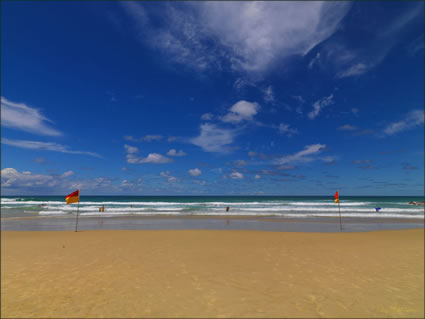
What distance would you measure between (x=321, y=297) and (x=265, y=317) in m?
2.15

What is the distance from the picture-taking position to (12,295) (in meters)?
7.21

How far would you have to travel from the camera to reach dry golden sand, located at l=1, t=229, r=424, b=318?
641cm

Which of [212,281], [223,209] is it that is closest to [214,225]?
[212,281]

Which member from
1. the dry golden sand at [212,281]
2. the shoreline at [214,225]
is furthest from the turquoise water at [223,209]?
the dry golden sand at [212,281]

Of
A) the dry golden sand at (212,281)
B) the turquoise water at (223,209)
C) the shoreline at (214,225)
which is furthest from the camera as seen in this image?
the turquoise water at (223,209)

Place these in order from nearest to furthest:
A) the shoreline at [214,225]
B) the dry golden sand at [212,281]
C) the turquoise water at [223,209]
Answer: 1. the dry golden sand at [212,281]
2. the shoreline at [214,225]
3. the turquoise water at [223,209]

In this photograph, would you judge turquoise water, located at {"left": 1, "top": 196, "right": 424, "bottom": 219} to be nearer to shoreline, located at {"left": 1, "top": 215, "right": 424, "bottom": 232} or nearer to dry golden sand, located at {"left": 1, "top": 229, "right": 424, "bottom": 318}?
shoreline, located at {"left": 1, "top": 215, "right": 424, "bottom": 232}

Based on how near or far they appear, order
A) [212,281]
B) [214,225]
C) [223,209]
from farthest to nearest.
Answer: [223,209]
[214,225]
[212,281]

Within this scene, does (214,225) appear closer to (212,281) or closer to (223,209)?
(212,281)

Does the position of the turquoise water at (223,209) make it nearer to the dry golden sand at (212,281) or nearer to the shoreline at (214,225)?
the shoreline at (214,225)

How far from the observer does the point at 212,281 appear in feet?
26.9

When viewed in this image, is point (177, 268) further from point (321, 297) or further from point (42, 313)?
point (321, 297)

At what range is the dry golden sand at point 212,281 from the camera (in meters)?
6.41

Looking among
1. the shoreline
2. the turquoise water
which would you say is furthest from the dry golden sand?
the turquoise water
